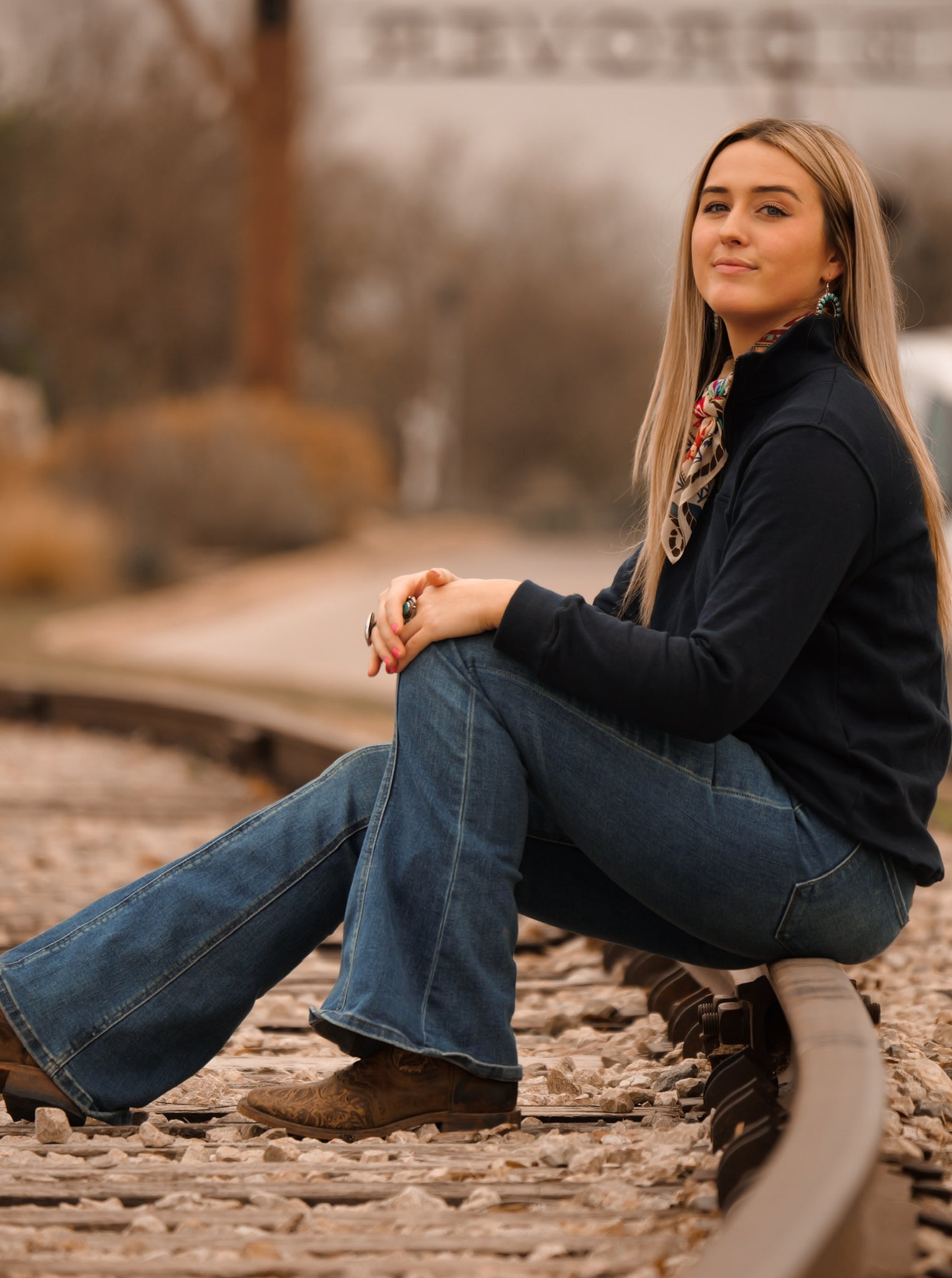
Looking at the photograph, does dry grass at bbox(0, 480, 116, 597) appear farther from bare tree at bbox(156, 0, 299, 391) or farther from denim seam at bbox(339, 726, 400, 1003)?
denim seam at bbox(339, 726, 400, 1003)

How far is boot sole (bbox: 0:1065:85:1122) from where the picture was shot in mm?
2473

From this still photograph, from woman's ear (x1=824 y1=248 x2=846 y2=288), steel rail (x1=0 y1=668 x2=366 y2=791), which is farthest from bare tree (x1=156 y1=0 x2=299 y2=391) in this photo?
woman's ear (x1=824 y1=248 x2=846 y2=288)

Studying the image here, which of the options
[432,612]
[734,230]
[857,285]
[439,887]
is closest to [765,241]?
[734,230]

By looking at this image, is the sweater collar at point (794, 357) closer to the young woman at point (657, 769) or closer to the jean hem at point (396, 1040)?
the young woman at point (657, 769)

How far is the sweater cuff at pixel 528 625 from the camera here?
7.64 feet

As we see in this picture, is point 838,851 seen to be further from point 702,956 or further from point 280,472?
point 280,472

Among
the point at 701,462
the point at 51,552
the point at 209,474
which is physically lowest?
the point at 51,552

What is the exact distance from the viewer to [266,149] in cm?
1991

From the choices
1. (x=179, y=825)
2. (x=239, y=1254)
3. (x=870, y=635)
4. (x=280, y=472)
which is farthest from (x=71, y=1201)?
(x=280, y=472)

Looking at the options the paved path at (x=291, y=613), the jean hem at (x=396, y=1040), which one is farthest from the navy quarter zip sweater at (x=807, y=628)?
the paved path at (x=291, y=613)

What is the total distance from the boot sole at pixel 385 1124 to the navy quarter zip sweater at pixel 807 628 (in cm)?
64

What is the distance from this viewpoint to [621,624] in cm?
230

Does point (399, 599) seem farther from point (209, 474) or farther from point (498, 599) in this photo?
point (209, 474)

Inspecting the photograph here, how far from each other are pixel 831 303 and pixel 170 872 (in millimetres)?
1318
